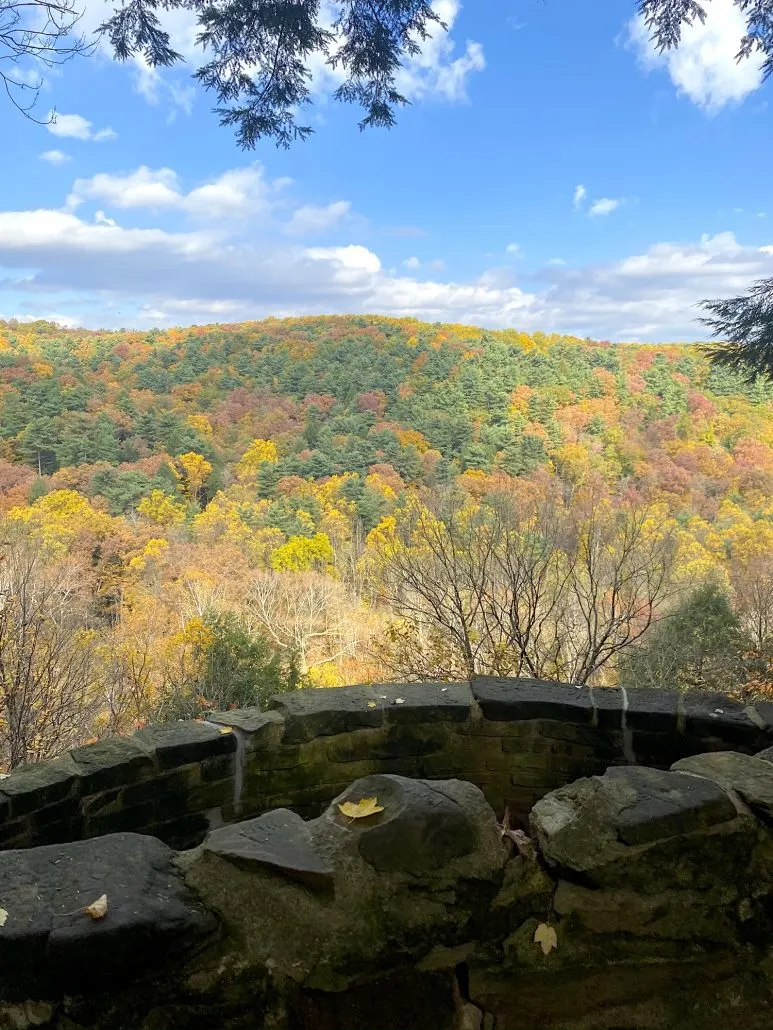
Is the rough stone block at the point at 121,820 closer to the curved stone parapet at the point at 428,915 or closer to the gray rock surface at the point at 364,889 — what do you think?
the curved stone parapet at the point at 428,915

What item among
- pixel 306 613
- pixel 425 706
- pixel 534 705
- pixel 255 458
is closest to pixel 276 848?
pixel 425 706

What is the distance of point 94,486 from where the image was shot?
2586 centimetres

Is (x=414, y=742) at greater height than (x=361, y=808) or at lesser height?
lesser

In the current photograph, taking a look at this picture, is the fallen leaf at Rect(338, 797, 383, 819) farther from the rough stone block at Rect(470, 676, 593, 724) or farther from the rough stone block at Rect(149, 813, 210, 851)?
the rough stone block at Rect(470, 676, 593, 724)

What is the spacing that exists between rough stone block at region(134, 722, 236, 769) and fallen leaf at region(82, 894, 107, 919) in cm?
111

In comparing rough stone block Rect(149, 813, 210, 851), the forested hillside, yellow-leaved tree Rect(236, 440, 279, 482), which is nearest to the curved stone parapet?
rough stone block Rect(149, 813, 210, 851)

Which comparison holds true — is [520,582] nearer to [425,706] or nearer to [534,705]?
[534,705]

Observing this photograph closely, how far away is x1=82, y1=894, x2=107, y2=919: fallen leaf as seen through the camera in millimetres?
1446

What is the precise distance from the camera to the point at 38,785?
2.26 m

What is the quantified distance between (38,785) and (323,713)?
1083mm

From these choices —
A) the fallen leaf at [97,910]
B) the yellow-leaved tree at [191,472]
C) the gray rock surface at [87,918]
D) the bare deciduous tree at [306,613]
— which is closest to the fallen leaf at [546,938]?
the gray rock surface at [87,918]

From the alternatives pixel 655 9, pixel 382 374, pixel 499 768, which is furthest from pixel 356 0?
pixel 382 374

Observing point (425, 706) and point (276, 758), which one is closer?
point (276, 758)

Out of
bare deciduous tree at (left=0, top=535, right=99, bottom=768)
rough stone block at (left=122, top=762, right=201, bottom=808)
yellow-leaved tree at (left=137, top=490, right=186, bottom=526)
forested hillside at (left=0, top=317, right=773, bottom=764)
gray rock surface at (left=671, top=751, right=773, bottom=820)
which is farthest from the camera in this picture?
yellow-leaved tree at (left=137, top=490, right=186, bottom=526)
